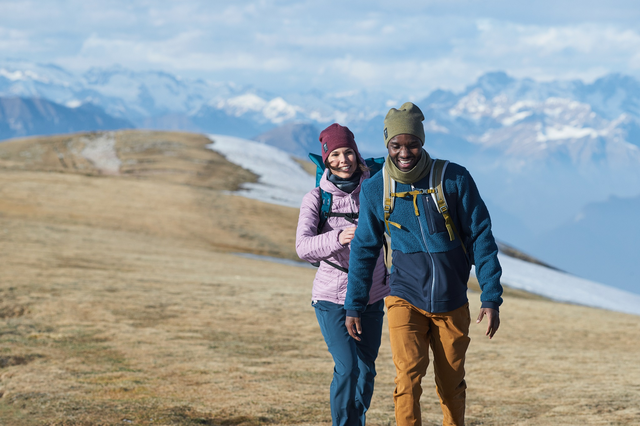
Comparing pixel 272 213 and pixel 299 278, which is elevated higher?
pixel 272 213

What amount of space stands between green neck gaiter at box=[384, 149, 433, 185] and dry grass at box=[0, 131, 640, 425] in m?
3.94

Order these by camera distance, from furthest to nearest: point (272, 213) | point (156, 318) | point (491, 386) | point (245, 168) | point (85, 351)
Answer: point (245, 168)
point (272, 213)
point (156, 318)
point (85, 351)
point (491, 386)

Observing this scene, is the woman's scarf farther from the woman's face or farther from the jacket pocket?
the jacket pocket

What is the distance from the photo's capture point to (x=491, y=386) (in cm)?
1055

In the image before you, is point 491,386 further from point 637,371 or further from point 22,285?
point 22,285

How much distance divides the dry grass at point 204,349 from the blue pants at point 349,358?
199cm

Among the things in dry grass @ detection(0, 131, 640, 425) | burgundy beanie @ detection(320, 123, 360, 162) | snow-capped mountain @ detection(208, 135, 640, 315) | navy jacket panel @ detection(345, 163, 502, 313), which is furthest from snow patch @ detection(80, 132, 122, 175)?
navy jacket panel @ detection(345, 163, 502, 313)

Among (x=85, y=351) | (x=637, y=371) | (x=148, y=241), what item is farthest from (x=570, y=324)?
(x=148, y=241)

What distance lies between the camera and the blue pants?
565cm

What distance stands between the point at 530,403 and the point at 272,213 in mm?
41519

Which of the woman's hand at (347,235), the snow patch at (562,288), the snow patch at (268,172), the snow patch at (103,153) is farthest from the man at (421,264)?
the snow patch at (103,153)

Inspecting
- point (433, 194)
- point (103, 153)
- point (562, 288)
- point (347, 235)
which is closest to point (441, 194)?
point (433, 194)

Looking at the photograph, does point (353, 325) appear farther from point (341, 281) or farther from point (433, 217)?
point (433, 217)

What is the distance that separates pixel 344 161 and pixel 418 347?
1843 millimetres
